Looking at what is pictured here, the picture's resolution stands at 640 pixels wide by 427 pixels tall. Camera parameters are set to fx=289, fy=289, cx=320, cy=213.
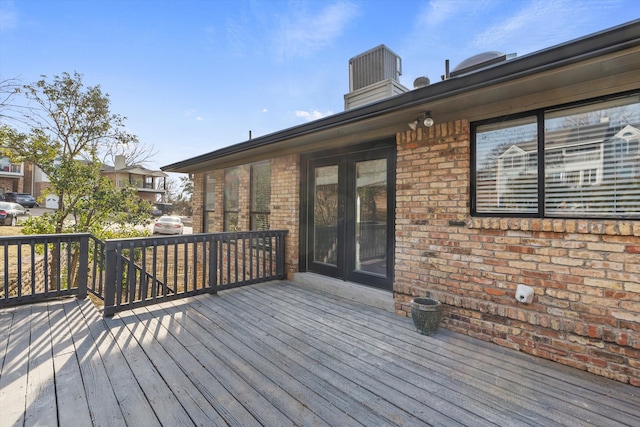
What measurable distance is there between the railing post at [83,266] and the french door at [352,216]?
301 centimetres

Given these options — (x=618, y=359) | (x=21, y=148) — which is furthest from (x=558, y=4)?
(x=21, y=148)

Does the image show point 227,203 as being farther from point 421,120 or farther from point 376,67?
point 421,120

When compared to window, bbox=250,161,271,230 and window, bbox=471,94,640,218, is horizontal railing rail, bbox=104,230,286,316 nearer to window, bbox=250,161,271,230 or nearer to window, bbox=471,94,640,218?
window, bbox=250,161,271,230

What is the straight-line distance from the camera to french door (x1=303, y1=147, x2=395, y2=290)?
12.3ft

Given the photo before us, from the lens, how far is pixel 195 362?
230cm

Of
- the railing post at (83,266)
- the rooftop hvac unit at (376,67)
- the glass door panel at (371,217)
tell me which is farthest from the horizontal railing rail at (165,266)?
the rooftop hvac unit at (376,67)

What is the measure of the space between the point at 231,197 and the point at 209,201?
1.10 metres

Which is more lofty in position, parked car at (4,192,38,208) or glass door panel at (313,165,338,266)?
parked car at (4,192,38,208)

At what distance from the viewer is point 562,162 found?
2.43 meters

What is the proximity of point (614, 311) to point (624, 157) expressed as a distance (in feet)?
3.77

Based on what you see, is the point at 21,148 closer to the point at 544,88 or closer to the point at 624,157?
the point at 544,88

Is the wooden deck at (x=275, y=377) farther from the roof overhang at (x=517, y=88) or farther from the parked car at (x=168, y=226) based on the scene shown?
the parked car at (x=168, y=226)

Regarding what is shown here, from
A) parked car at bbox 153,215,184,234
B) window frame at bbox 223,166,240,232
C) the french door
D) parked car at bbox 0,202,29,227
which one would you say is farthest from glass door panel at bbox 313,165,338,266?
parked car at bbox 0,202,29,227

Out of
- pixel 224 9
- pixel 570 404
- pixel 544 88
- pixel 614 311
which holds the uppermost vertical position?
pixel 224 9
